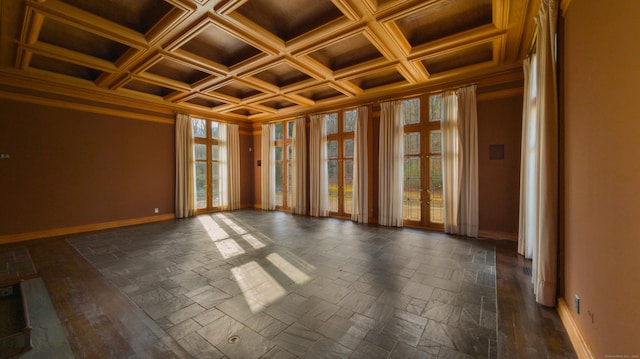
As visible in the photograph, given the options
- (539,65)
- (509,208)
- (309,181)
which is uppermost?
(539,65)

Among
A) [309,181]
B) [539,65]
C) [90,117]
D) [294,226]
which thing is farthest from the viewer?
[309,181]

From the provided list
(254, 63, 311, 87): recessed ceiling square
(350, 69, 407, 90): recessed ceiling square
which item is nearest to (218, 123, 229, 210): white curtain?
(254, 63, 311, 87): recessed ceiling square

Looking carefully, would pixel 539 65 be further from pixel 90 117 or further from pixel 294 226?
pixel 90 117

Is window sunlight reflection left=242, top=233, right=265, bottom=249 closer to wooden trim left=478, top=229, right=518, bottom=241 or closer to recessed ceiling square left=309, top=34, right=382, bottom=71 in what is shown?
recessed ceiling square left=309, top=34, right=382, bottom=71

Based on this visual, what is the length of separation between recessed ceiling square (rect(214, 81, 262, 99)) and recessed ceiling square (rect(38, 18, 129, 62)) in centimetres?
199

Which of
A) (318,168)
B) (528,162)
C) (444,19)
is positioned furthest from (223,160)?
(528,162)

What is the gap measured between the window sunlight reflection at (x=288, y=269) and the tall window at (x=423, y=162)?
333cm

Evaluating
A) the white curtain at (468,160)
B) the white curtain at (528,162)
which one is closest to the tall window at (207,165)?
the white curtain at (468,160)

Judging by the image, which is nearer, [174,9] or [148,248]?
[174,9]

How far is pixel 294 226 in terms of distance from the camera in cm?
613

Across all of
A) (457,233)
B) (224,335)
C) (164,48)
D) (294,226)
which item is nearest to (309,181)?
(294,226)

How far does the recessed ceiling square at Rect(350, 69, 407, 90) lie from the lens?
529 cm

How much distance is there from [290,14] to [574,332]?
4293 mm

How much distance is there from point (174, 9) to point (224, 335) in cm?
360
